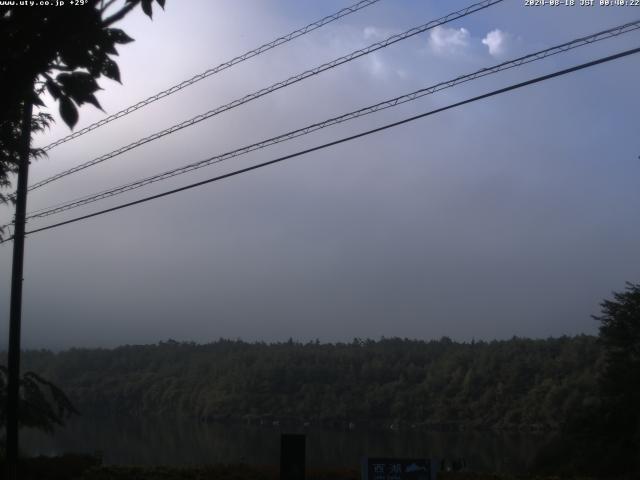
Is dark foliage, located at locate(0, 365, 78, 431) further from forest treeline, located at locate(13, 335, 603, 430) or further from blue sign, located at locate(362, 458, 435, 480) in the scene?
forest treeline, located at locate(13, 335, 603, 430)

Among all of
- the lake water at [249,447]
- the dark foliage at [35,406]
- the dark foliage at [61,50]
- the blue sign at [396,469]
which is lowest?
the lake water at [249,447]

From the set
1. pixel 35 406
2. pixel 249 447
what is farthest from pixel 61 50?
pixel 249 447

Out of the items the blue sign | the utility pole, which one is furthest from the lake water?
the blue sign

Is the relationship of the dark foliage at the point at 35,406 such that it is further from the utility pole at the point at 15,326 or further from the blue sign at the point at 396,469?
the blue sign at the point at 396,469

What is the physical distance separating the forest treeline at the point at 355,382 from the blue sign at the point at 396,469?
206 feet

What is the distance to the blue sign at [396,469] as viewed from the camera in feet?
39.2

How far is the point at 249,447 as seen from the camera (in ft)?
172

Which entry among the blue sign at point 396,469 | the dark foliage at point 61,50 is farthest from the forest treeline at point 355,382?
the dark foliage at point 61,50

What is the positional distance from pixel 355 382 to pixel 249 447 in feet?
178

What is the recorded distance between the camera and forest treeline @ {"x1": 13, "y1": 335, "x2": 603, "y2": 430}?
88250 mm

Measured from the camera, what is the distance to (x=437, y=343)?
131m

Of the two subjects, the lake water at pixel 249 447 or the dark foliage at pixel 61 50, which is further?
the lake water at pixel 249 447

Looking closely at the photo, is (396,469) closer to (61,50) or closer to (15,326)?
(15,326)

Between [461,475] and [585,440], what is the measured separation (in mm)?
18118
